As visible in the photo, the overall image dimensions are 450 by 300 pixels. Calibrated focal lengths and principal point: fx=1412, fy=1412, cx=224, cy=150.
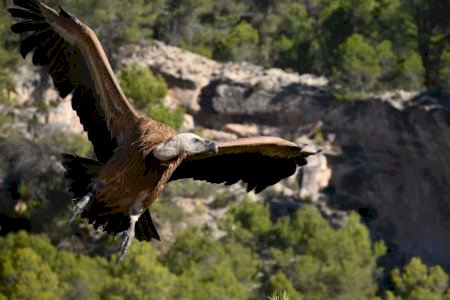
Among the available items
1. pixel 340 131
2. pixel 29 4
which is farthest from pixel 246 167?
pixel 340 131

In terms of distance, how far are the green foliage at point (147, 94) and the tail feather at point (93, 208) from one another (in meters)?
22.2

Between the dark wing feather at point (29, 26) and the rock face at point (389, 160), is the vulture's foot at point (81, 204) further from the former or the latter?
the rock face at point (389, 160)

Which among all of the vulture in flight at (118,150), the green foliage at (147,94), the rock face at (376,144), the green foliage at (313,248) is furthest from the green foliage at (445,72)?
the vulture in flight at (118,150)

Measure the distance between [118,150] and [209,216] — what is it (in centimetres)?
2514

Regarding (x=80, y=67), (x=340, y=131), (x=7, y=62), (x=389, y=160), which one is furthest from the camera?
(x=340, y=131)

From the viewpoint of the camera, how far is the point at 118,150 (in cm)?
1067

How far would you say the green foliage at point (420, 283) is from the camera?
107ft

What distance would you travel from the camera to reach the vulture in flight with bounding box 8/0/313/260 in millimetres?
10391

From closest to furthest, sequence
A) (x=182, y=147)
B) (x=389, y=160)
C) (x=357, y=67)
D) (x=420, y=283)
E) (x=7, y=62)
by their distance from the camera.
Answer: (x=182, y=147), (x=420, y=283), (x=389, y=160), (x=7, y=62), (x=357, y=67)

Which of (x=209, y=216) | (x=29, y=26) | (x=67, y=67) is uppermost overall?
(x=29, y=26)

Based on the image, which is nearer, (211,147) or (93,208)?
(211,147)

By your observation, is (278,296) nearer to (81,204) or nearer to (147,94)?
(81,204)

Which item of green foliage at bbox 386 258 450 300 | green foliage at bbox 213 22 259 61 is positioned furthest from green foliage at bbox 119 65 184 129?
green foliage at bbox 213 22 259 61

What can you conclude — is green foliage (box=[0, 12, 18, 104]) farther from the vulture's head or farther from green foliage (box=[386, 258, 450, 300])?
the vulture's head
